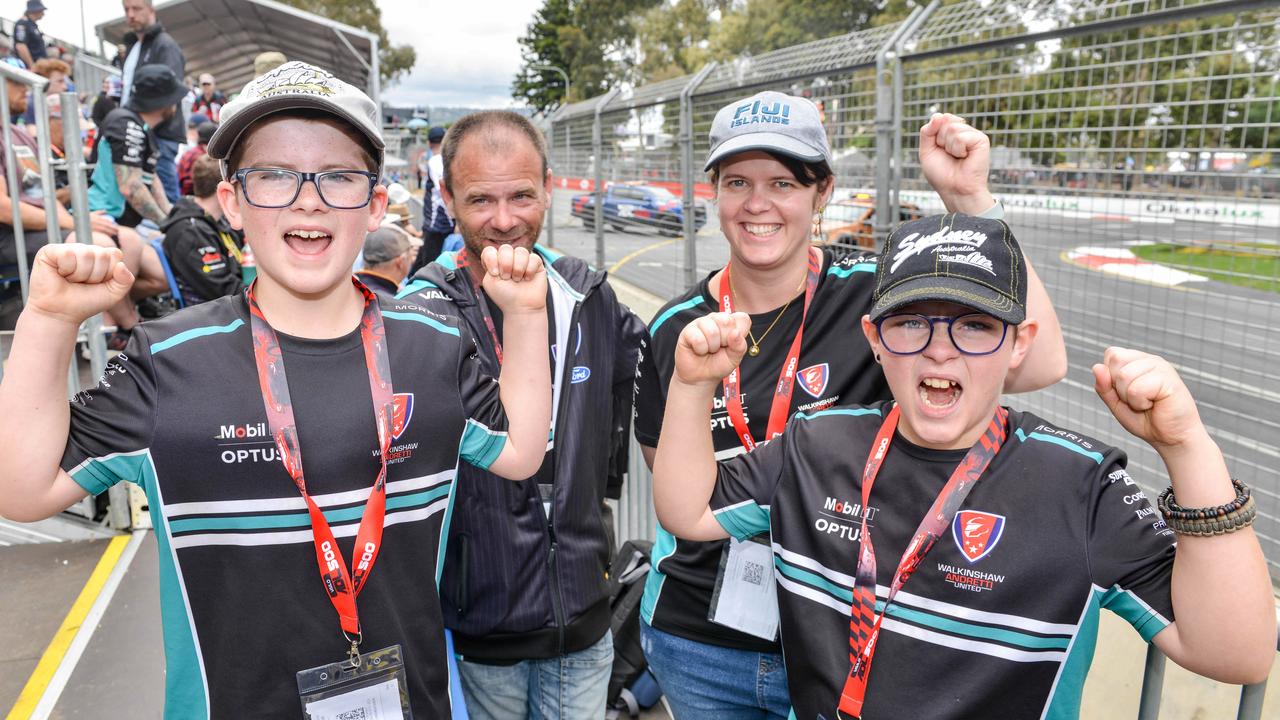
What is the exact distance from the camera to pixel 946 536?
1.61 metres

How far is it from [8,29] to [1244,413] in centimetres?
1658

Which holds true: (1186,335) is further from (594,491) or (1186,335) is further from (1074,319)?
(594,491)

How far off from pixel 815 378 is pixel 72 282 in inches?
61.1

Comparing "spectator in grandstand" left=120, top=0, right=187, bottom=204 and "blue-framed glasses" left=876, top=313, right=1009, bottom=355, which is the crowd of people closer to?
"blue-framed glasses" left=876, top=313, right=1009, bottom=355

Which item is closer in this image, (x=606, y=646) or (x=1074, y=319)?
(x=606, y=646)

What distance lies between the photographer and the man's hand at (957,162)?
6.68 ft

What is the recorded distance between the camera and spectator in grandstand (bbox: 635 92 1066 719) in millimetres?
2092

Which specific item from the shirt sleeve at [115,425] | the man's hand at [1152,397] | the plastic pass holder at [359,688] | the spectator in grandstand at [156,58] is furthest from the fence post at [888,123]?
the spectator in grandstand at [156,58]

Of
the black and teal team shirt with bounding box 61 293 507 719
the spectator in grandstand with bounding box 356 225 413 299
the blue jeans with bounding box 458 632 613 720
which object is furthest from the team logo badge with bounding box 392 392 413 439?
the spectator in grandstand with bounding box 356 225 413 299

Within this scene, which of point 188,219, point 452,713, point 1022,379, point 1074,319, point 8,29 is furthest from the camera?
point 8,29

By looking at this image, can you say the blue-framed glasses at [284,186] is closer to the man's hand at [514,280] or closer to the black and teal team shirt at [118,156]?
the man's hand at [514,280]

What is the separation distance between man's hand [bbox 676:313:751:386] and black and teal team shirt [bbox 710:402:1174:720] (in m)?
0.28

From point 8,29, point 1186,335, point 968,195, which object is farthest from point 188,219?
point 8,29

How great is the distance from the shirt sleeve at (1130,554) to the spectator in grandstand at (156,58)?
8567 mm
